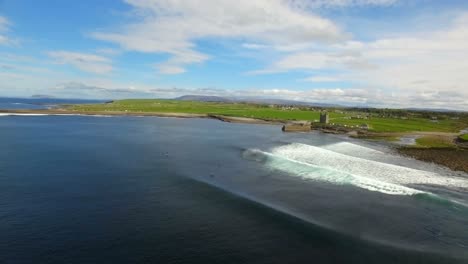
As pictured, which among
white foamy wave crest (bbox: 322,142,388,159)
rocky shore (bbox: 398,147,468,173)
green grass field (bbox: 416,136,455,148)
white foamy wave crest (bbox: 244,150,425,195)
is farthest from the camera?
green grass field (bbox: 416,136,455,148)

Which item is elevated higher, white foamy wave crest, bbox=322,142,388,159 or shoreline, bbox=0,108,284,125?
shoreline, bbox=0,108,284,125

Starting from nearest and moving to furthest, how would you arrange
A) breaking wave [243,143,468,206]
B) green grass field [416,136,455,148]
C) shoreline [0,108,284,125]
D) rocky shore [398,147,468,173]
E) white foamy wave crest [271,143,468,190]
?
breaking wave [243,143,468,206] → white foamy wave crest [271,143,468,190] → rocky shore [398,147,468,173] → green grass field [416,136,455,148] → shoreline [0,108,284,125]

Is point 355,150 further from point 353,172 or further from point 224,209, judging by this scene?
point 224,209

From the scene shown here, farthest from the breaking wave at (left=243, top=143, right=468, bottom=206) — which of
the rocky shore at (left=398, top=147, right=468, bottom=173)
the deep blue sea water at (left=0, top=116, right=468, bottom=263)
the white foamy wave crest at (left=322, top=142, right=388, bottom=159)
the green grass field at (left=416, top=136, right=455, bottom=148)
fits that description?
the green grass field at (left=416, top=136, right=455, bottom=148)

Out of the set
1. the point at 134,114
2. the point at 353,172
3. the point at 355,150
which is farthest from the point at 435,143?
the point at 134,114

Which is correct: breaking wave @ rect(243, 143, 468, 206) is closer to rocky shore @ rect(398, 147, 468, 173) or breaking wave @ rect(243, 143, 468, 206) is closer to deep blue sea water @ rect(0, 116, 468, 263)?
deep blue sea water @ rect(0, 116, 468, 263)

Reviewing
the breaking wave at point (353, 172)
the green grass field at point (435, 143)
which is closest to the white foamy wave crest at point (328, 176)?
the breaking wave at point (353, 172)
